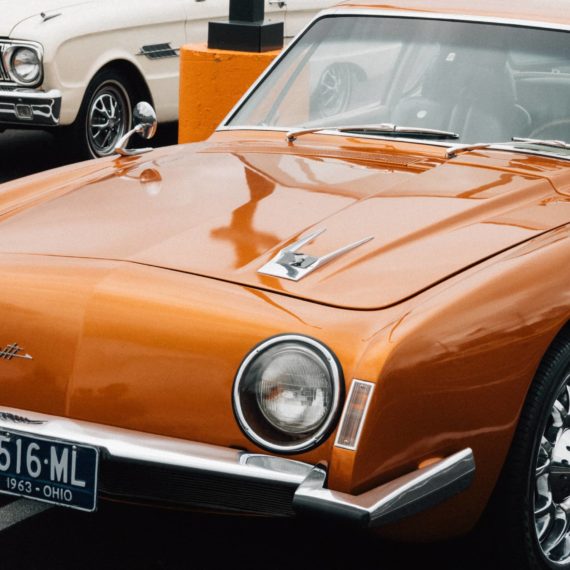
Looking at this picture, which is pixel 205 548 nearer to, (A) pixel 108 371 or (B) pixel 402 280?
(A) pixel 108 371

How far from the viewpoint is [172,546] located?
12.1ft

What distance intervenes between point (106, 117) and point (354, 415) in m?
6.60

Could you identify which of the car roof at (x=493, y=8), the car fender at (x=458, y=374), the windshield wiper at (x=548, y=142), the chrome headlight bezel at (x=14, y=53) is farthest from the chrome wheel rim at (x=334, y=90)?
the chrome headlight bezel at (x=14, y=53)

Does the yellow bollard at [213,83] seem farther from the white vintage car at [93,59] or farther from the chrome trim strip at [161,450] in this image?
the chrome trim strip at [161,450]

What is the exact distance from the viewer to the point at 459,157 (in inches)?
166

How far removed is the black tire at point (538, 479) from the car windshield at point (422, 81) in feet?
3.87

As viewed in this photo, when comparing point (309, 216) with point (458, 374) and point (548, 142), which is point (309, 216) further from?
point (548, 142)

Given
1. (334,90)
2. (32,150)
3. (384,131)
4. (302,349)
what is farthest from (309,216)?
(32,150)

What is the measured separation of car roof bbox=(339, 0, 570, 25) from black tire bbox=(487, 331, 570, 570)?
1591 millimetres

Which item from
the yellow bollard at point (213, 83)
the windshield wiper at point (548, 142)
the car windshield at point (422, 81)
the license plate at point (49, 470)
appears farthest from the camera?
the yellow bollard at point (213, 83)

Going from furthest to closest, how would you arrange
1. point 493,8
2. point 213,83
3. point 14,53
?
point 14,53 → point 213,83 → point 493,8

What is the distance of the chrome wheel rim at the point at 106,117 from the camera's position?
9023 millimetres

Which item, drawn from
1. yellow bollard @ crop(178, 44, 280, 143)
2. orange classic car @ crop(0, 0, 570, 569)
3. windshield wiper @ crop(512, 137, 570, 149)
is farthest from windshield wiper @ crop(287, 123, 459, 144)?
Answer: yellow bollard @ crop(178, 44, 280, 143)

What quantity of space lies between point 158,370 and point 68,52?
19.3 ft
